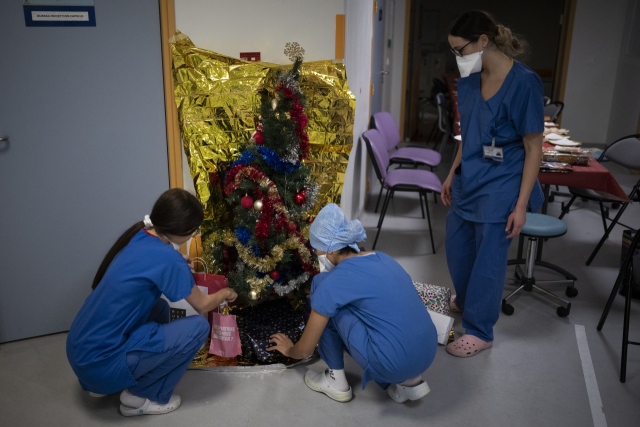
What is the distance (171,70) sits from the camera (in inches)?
89.0

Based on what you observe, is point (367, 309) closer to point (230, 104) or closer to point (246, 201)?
point (246, 201)

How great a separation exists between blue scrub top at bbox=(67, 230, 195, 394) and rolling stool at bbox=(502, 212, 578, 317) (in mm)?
1827

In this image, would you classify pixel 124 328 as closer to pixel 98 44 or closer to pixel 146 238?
pixel 146 238

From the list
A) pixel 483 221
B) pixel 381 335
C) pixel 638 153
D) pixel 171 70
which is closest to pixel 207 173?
pixel 171 70

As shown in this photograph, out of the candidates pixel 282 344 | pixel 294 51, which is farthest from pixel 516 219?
pixel 294 51

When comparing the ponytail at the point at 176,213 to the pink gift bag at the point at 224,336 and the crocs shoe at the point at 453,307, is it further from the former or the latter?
the crocs shoe at the point at 453,307

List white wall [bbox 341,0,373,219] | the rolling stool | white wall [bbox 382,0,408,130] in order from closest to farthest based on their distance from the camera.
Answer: the rolling stool → white wall [bbox 341,0,373,219] → white wall [bbox 382,0,408,130]

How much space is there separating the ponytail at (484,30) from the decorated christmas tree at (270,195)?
708 millimetres

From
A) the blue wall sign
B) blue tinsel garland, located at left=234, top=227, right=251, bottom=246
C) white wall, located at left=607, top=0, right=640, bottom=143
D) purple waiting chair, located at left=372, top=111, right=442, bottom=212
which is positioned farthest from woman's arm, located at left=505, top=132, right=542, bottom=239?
white wall, located at left=607, top=0, right=640, bottom=143

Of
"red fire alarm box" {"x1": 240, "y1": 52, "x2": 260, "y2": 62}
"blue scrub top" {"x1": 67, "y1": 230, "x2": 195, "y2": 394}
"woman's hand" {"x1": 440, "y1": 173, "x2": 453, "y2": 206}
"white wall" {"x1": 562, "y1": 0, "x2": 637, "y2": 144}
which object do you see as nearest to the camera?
"blue scrub top" {"x1": 67, "y1": 230, "x2": 195, "y2": 394}

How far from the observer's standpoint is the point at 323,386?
202 cm

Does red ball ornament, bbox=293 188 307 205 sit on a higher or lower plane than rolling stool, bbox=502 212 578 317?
higher

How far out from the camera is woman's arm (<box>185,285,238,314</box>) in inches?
72.4

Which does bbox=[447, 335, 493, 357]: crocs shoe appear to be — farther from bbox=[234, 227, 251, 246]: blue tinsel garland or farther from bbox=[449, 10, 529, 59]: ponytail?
bbox=[449, 10, 529, 59]: ponytail
